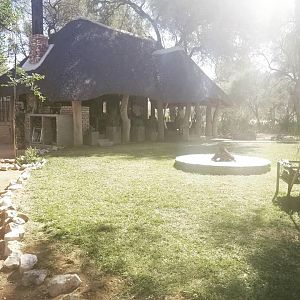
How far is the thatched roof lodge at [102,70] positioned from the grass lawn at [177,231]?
8.84 m

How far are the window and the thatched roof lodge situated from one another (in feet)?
2.92

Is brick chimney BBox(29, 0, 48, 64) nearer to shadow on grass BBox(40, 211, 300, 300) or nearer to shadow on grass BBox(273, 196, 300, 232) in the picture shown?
shadow on grass BBox(273, 196, 300, 232)

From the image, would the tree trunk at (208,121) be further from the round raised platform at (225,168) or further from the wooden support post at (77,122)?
the round raised platform at (225,168)

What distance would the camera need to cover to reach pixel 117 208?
6.30m

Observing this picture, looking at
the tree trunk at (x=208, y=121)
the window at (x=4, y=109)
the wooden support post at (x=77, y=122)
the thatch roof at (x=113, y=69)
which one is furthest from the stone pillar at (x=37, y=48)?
the tree trunk at (x=208, y=121)

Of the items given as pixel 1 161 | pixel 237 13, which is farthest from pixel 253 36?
pixel 1 161

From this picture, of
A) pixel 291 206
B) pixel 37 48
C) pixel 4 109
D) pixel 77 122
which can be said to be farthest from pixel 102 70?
pixel 291 206

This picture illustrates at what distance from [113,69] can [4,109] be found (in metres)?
7.02

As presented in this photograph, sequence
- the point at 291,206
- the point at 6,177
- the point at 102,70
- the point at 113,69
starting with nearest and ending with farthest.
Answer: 1. the point at 291,206
2. the point at 6,177
3. the point at 102,70
4. the point at 113,69

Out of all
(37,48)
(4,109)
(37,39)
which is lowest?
(4,109)

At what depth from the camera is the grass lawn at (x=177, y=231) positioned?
3.69m

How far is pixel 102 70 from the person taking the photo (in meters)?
18.6

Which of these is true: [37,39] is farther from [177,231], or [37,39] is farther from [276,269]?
[276,269]

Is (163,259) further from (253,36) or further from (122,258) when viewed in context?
(253,36)
